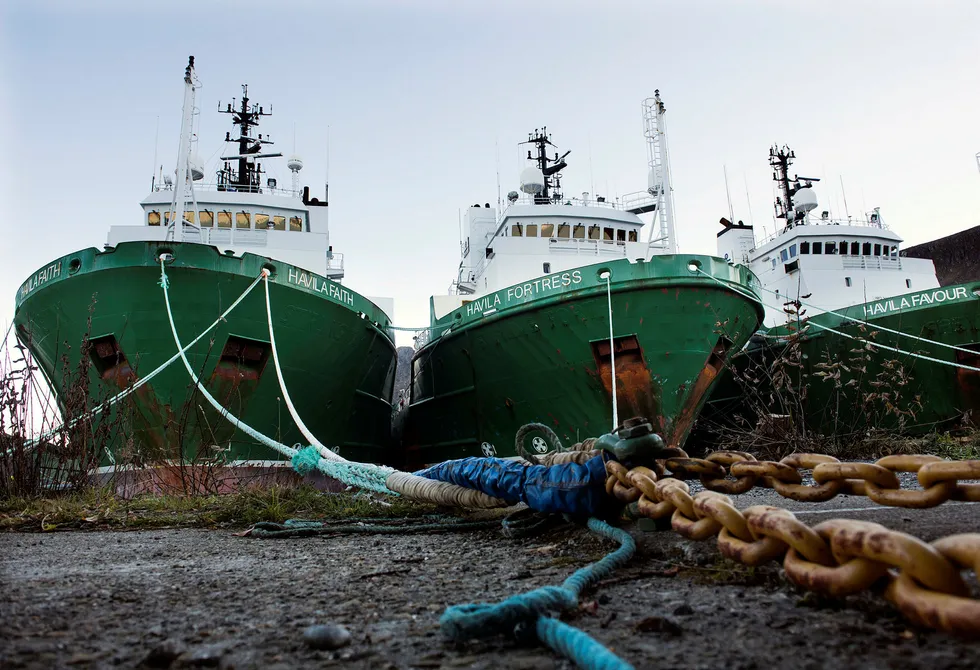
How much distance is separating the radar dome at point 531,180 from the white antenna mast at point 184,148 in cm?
803

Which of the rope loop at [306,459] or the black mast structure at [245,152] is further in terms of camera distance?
the black mast structure at [245,152]

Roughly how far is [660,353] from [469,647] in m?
7.80

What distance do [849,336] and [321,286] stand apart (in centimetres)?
637

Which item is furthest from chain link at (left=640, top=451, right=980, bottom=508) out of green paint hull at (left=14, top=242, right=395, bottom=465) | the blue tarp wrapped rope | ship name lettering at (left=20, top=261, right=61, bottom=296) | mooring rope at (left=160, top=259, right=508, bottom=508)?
ship name lettering at (left=20, top=261, right=61, bottom=296)

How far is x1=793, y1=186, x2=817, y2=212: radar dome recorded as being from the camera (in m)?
18.8

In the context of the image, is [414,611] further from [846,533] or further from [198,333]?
[198,333]

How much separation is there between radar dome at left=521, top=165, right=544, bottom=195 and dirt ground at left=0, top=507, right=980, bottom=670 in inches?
557

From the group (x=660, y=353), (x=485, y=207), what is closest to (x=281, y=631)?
(x=660, y=353)

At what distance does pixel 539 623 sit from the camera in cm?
124

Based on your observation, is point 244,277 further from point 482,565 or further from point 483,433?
point 482,565

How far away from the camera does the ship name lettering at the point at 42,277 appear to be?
8109 millimetres

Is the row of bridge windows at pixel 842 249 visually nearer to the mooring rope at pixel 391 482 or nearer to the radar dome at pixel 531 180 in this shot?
the radar dome at pixel 531 180

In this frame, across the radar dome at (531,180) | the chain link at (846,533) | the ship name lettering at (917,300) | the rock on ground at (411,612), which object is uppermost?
the radar dome at (531,180)

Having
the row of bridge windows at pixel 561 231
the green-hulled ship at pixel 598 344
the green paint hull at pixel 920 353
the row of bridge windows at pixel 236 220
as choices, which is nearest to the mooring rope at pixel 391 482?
the green-hulled ship at pixel 598 344
